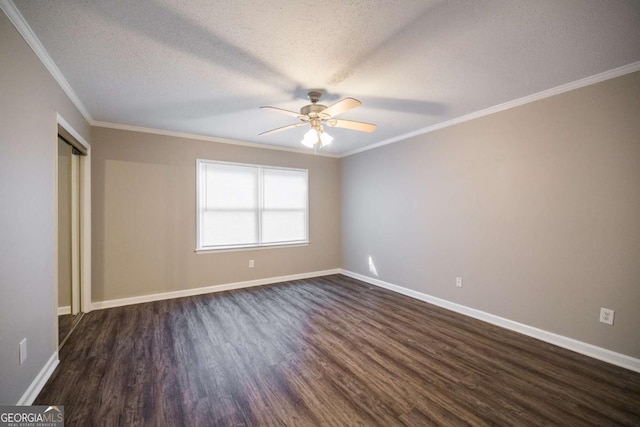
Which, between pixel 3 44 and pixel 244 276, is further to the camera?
pixel 244 276

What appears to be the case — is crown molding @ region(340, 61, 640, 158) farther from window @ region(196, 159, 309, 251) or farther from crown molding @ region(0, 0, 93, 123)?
crown molding @ region(0, 0, 93, 123)

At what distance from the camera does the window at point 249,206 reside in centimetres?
442

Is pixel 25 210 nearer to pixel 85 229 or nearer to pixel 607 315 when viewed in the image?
pixel 85 229

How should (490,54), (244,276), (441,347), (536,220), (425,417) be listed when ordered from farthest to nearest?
(244,276) → (536,220) → (441,347) → (490,54) → (425,417)

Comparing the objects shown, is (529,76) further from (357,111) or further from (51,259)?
(51,259)

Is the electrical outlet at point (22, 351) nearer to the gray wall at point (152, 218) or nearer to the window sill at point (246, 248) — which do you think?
the gray wall at point (152, 218)

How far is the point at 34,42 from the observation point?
1.88 metres

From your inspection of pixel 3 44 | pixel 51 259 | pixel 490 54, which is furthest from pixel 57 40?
pixel 490 54

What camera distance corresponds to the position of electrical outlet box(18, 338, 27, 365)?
1.73 metres

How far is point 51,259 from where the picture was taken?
2.22 metres

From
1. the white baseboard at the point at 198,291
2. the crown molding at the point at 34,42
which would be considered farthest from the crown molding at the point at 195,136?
the white baseboard at the point at 198,291

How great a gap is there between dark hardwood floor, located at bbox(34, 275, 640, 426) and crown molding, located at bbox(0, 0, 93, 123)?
96.9 inches

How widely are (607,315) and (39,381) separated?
4.64m

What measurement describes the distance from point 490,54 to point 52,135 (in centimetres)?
359
